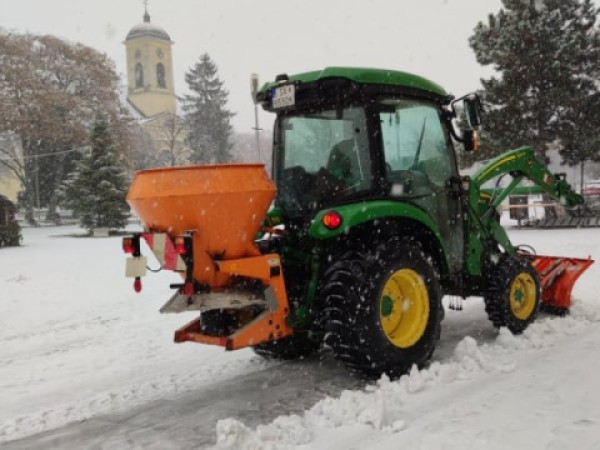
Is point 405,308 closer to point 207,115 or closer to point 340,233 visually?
point 340,233

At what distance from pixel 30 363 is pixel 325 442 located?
3646 mm

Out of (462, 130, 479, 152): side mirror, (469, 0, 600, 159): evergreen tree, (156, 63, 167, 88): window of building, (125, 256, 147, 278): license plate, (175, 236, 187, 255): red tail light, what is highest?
(156, 63, 167, 88): window of building

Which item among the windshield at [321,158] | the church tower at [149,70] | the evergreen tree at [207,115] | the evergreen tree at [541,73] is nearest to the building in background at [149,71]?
the church tower at [149,70]

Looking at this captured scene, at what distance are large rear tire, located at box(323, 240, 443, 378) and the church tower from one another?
210ft

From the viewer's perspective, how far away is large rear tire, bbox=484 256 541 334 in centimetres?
574

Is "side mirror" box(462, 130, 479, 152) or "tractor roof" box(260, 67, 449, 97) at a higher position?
"tractor roof" box(260, 67, 449, 97)

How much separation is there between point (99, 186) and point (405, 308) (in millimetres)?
24459

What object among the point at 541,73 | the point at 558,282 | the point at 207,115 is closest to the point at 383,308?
the point at 558,282

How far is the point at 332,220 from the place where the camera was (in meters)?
4.40

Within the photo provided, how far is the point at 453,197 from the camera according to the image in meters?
5.64

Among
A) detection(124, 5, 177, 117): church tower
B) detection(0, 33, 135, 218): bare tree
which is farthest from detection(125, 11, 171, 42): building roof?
detection(0, 33, 135, 218): bare tree

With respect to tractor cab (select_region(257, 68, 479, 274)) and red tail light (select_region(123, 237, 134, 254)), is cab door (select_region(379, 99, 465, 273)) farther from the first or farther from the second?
red tail light (select_region(123, 237, 134, 254))

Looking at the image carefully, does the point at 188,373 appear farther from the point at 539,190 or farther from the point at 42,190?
the point at 42,190

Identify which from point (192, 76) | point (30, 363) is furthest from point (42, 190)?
point (30, 363)
